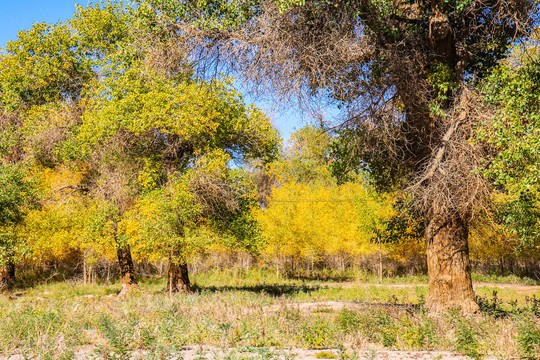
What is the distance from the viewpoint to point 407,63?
9414mm

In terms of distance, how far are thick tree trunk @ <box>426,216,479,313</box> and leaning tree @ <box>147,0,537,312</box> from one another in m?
0.02

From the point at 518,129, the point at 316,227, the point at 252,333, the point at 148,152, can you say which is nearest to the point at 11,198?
the point at 148,152

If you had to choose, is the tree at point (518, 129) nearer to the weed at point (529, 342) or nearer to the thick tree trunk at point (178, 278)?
the weed at point (529, 342)

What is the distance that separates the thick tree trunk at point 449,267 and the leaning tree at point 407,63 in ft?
0.07

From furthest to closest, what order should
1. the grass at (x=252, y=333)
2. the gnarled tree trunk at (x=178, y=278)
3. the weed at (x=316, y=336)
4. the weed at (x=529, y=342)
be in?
the gnarled tree trunk at (x=178, y=278)
the weed at (x=316, y=336)
the grass at (x=252, y=333)
the weed at (x=529, y=342)

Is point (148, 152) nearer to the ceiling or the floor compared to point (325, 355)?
nearer to the ceiling

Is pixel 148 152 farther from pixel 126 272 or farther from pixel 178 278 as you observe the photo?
pixel 126 272

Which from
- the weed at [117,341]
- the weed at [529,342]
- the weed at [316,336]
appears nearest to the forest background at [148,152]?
the weed at [529,342]

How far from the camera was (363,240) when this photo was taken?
3366 cm

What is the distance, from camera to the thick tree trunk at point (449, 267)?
9.28 meters

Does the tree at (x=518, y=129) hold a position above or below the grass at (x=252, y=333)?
above

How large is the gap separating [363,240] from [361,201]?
10.7 ft

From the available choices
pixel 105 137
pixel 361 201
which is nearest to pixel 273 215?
pixel 361 201

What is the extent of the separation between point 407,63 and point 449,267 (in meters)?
4.54
